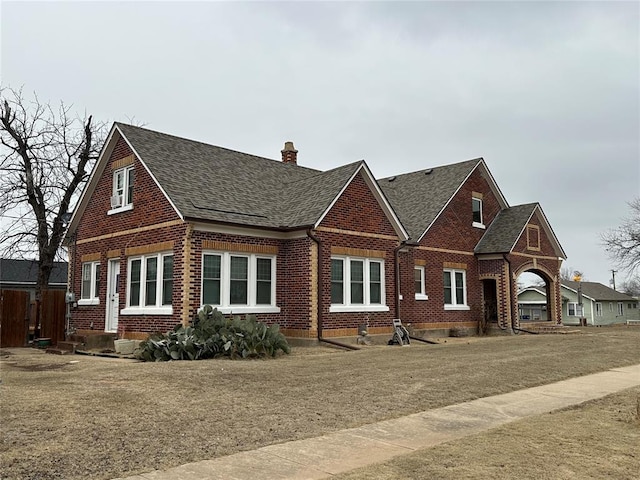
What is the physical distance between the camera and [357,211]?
18.8 meters

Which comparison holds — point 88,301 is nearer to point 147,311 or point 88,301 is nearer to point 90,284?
point 90,284

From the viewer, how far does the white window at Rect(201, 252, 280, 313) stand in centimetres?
1630

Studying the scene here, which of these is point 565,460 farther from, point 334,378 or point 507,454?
point 334,378

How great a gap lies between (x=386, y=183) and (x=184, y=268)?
57.8ft

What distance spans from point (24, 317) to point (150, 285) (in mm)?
6093

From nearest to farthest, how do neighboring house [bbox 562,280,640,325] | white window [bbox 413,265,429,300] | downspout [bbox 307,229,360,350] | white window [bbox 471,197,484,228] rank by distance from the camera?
downspout [bbox 307,229,360,350] < white window [bbox 413,265,429,300] < white window [bbox 471,197,484,228] < neighboring house [bbox 562,280,640,325]

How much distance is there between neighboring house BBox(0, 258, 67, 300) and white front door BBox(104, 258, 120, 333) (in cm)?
2378

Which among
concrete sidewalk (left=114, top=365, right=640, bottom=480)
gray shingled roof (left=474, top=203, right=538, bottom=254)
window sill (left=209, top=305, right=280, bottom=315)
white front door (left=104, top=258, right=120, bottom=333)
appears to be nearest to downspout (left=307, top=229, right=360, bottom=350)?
window sill (left=209, top=305, right=280, bottom=315)

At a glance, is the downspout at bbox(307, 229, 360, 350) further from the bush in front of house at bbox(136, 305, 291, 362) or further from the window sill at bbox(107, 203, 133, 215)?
the window sill at bbox(107, 203, 133, 215)

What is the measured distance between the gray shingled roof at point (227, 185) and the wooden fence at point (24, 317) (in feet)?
21.9

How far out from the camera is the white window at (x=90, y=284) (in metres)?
19.8

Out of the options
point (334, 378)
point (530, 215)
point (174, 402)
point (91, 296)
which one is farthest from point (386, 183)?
point (174, 402)

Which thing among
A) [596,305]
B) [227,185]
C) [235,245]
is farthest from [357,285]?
[596,305]

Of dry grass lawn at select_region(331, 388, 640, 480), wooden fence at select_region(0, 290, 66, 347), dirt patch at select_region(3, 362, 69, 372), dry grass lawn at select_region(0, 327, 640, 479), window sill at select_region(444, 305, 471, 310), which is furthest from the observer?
window sill at select_region(444, 305, 471, 310)
